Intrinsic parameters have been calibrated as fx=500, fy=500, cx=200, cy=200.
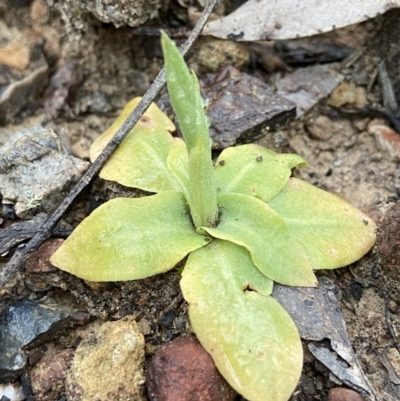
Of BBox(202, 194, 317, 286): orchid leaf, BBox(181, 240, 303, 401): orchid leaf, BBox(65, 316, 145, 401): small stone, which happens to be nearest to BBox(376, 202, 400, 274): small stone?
BBox(202, 194, 317, 286): orchid leaf

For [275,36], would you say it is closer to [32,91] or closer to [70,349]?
[32,91]

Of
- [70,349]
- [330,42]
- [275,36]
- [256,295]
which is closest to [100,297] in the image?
[70,349]

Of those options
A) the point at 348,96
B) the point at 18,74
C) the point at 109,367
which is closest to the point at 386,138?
the point at 348,96

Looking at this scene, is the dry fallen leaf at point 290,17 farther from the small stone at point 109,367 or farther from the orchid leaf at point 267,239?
the small stone at point 109,367

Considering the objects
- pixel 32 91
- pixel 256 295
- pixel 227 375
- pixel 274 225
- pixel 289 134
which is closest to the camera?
pixel 227 375

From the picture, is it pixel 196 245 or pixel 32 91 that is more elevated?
pixel 32 91

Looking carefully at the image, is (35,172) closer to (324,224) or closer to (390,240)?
(324,224)
